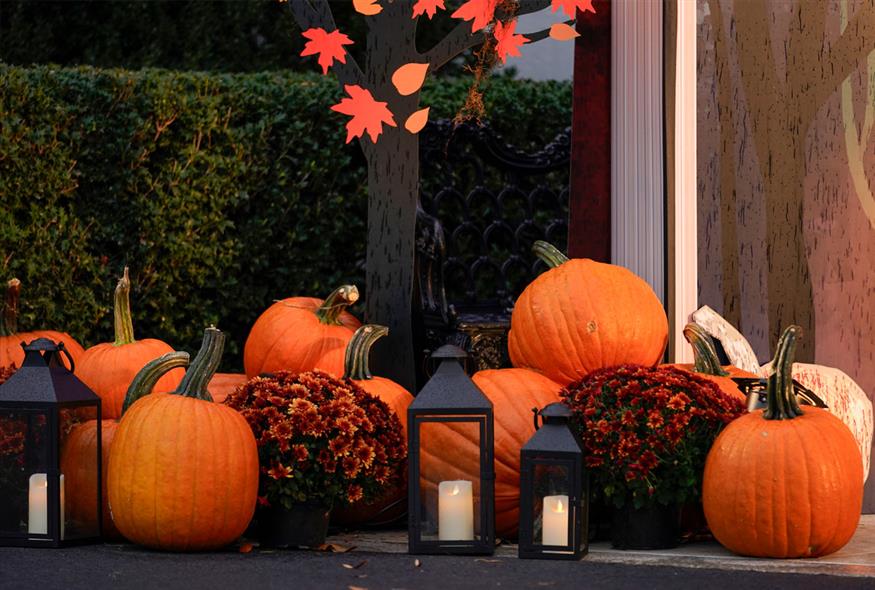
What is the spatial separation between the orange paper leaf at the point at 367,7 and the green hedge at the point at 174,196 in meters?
1.84

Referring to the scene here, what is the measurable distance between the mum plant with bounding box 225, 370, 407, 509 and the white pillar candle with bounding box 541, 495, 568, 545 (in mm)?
545

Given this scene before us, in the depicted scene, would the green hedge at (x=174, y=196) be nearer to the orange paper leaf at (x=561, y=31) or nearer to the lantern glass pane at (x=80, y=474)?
the orange paper leaf at (x=561, y=31)

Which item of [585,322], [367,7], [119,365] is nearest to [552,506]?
[585,322]

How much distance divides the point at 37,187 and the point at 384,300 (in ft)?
6.51

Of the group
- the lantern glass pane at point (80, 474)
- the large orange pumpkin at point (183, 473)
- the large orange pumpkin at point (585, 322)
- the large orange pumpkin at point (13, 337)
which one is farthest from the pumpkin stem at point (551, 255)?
the large orange pumpkin at point (13, 337)

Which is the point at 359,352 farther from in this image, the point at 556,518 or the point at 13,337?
the point at 13,337

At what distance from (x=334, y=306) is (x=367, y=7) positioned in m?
1.09

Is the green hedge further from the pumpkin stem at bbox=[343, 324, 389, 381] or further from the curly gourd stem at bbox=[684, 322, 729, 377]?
the curly gourd stem at bbox=[684, 322, 729, 377]

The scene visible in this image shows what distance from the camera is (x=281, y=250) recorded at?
660cm

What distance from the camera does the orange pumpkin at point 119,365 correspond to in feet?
14.5

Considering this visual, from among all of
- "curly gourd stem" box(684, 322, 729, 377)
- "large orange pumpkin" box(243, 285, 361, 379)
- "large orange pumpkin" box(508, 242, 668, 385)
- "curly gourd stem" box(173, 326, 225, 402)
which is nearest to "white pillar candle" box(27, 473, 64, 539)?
"curly gourd stem" box(173, 326, 225, 402)

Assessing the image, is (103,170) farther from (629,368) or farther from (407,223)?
(629,368)

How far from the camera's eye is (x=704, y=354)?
4.11m

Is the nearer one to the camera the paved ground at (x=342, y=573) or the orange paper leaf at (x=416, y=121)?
the paved ground at (x=342, y=573)
